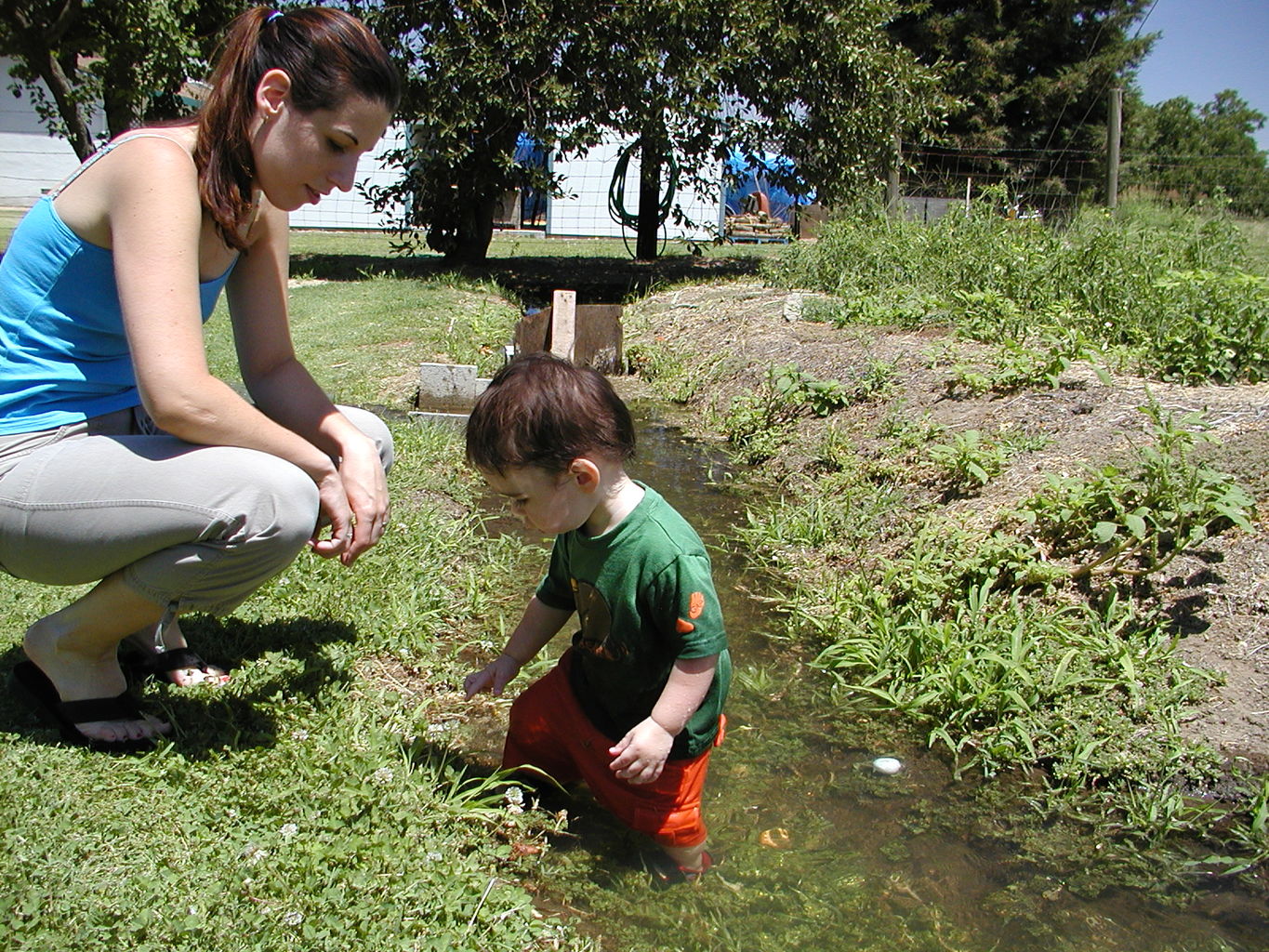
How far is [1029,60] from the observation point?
29656 mm

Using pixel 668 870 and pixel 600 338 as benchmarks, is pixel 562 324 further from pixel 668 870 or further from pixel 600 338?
pixel 668 870

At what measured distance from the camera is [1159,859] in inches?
97.5

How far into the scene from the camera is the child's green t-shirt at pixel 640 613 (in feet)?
6.97

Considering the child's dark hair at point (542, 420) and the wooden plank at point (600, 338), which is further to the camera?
the wooden plank at point (600, 338)

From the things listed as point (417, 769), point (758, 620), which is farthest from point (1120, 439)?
point (417, 769)

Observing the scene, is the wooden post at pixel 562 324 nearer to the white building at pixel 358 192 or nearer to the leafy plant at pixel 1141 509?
the leafy plant at pixel 1141 509

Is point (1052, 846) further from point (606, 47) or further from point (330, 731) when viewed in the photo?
point (606, 47)

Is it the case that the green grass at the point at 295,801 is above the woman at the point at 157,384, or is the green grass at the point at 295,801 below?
below

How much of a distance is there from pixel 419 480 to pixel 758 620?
163 centimetres

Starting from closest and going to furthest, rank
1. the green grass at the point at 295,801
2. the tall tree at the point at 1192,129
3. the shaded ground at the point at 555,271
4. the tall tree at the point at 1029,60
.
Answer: the green grass at the point at 295,801, the shaded ground at the point at 555,271, the tall tree at the point at 1029,60, the tall tree at the point at 1192,129

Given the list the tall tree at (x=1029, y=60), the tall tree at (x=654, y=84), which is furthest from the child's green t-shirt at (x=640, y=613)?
the tall tree at (x=1029, y=60)

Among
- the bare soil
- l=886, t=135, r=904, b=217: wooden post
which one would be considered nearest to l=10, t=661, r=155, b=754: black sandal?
the bare soil

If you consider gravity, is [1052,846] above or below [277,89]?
below

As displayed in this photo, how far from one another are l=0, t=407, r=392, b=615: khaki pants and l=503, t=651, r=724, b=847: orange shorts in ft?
2.29
